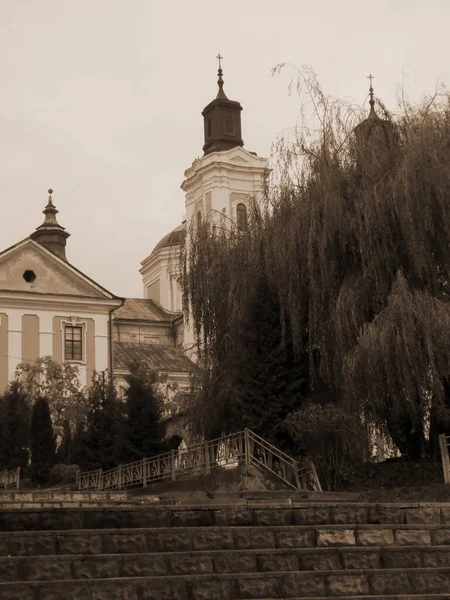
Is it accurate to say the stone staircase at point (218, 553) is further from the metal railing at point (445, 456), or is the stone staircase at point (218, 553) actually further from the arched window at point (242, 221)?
the arched window at point (242, 221)

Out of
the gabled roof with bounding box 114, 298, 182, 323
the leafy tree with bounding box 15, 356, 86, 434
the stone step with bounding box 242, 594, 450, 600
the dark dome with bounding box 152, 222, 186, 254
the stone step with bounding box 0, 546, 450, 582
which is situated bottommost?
the stone step with bounding box 242, 594, 450, 600

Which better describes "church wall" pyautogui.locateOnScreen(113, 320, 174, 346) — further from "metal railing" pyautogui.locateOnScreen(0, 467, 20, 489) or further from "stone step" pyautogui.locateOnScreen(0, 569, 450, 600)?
"stone step" pyautogui.locateOnScreen(0, 569, 450, 600)

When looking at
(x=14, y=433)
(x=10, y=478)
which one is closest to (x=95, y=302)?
(x=14, y=433)

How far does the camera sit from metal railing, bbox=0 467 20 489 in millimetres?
30031

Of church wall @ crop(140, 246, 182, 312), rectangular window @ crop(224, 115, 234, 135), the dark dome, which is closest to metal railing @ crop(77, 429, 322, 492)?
rectangular window @ crop(224, 115, 234, 135)

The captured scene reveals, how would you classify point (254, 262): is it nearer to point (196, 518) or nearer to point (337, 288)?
point (337, 288)

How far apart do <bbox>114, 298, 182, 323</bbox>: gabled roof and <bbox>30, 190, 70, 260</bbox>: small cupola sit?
352 inches

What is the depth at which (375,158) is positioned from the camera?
79.8ft

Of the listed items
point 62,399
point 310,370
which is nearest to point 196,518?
point 310,370

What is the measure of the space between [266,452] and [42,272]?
101 ft

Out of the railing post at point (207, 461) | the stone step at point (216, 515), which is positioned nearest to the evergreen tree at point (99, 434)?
the railing post at point (207, 461)

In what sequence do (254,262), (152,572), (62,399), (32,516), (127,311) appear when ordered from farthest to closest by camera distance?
(127,311), (62,399), (254,262), (32,516), (152,572)

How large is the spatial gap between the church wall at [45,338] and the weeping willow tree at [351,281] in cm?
2438

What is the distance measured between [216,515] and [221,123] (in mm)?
59780
